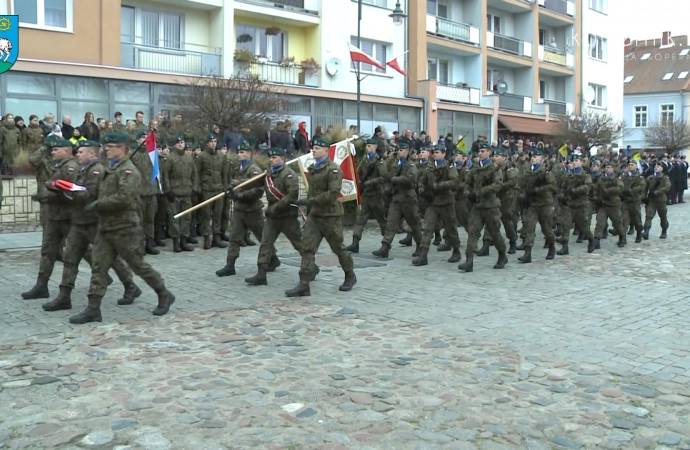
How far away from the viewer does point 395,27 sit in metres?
30.8

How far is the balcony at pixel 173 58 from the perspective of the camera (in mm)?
22844

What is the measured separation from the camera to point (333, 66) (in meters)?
27.8

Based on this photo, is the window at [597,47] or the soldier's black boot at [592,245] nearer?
the soldier's black boot at [592,245]

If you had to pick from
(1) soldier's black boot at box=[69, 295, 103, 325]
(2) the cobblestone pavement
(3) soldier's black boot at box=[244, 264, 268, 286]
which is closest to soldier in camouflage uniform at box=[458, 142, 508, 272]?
(2) the cobblestone pavement

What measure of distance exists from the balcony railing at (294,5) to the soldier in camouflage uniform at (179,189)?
13.1 metres

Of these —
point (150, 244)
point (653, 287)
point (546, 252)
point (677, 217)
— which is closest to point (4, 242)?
point (150, 244)

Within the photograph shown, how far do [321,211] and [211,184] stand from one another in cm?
522

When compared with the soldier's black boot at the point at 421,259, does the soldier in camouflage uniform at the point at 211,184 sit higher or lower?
higher

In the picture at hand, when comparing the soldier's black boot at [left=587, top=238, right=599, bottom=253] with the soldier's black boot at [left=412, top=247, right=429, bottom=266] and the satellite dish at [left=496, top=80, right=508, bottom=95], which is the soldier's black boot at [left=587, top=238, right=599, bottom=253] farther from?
the satellite dish at [left=496, top=80, right=508, bottom=95]

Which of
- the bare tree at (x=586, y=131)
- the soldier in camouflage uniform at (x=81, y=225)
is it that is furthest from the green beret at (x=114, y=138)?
the bare tree at (x=586, y=131)

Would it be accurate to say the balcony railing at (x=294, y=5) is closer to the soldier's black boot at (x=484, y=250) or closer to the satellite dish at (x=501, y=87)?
the satellite dish at (x=501, y=87)

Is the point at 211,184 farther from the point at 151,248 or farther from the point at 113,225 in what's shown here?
the point at 113,225

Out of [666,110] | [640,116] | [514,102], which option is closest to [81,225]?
[514,102]

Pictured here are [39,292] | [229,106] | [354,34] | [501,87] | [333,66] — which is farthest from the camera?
[501,87]
